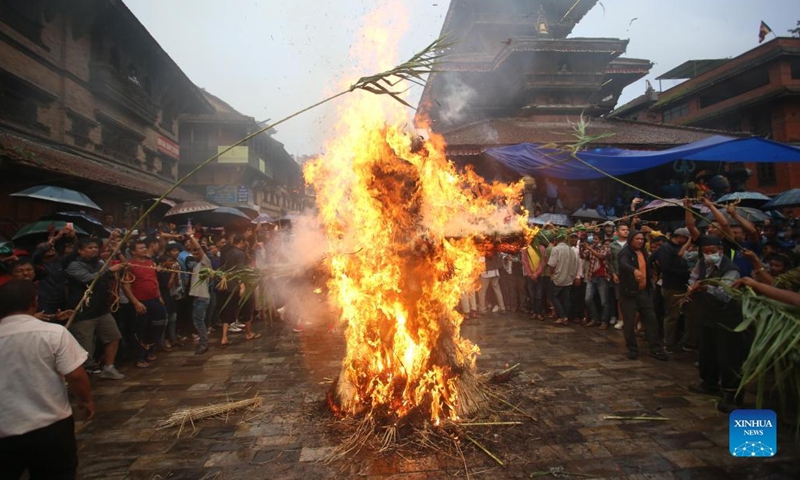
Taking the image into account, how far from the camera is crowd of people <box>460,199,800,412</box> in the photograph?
471 centimetres

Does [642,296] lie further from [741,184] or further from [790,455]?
[741,184]

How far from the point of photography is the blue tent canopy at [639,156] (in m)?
10.4

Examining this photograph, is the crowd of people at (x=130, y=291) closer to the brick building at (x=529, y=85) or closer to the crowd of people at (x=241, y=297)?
the crowd of people at (x=241, y=297)

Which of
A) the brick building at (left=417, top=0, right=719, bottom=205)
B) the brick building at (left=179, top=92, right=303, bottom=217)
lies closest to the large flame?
the brick building at (left=417, top=0, right=719, bottom=205)

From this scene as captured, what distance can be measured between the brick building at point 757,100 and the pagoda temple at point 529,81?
10137 mm

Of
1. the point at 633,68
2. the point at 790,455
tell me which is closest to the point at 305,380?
the point at 790,455

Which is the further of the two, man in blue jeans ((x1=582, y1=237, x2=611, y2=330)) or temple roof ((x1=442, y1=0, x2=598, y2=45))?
temple roof ((x1=442, y1=0, x2=598, y2=45))

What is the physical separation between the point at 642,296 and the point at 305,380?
6058 millimetres

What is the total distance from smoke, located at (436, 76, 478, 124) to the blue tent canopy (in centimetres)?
918

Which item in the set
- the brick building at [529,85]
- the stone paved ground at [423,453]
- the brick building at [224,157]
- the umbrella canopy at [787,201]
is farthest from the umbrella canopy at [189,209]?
the umbrella canopy at [787,201]

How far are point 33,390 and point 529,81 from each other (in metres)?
20.2

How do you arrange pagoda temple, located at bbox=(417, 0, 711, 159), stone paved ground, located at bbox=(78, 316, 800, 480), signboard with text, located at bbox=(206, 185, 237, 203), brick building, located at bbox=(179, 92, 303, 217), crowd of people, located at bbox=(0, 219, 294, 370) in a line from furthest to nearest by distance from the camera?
signboard with text, located at bbox=(206, 185, 237, 203), brick building, located at bbox=(179, 92, 303, 217), pagoda temple, located at bbox=(417, 0, 711, 159), crowd of people, located at bbox=(0, 219, 294, 370), stone paved ground, located at bbox=(78, 316, 800, 480)

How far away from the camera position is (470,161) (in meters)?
15.4

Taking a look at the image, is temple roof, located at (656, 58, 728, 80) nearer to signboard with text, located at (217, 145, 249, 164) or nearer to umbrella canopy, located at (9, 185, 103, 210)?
signboard with text, located at (217, 145, 249, 164)
